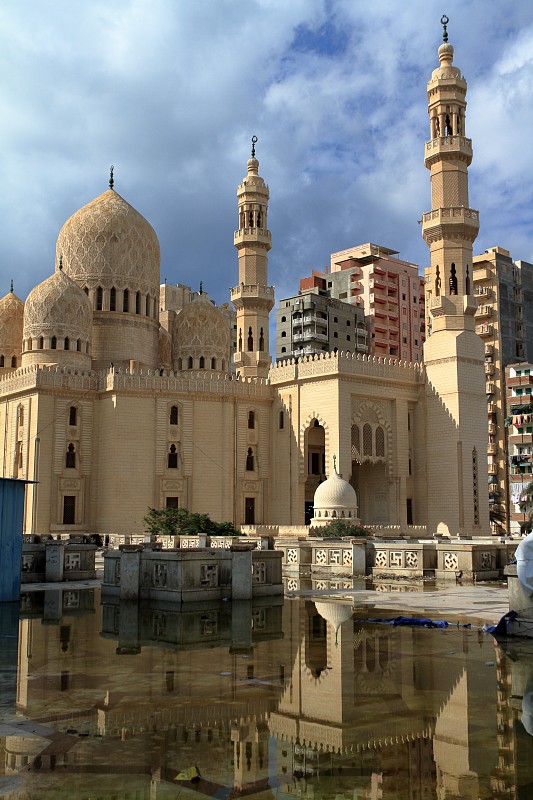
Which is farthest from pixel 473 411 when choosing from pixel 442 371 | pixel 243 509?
pixel 243 509

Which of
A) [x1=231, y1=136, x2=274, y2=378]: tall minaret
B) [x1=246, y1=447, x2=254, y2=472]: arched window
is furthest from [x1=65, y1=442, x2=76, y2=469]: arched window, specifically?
[x1=231, y1=136, x2=274, y2=378]: tall minaret

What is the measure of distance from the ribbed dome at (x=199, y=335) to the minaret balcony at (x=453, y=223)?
1156cm

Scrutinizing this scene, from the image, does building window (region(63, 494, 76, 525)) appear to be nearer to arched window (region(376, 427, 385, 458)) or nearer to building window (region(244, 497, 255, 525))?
building window (region(244, 497, 255, 525))

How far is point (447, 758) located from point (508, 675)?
269 cm

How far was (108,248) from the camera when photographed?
41.1 metres

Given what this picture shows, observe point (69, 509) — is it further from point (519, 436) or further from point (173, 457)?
point (519, 436)

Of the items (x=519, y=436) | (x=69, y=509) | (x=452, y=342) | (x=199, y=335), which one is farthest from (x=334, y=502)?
(x=519, y=436)

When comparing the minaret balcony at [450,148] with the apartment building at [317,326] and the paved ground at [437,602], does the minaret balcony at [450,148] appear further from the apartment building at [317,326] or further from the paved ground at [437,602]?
the apartment building at [317,326]

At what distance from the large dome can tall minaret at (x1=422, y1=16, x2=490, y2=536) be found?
16.0 meters

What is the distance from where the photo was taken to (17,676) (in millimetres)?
7969

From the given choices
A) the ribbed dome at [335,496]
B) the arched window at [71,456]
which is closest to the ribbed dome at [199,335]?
the arched window at [71,456]

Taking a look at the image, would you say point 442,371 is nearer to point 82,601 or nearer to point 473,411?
point 473,411

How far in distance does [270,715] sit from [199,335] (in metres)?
36.0

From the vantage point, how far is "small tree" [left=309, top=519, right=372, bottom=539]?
2828 centimetres
